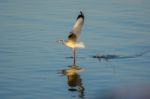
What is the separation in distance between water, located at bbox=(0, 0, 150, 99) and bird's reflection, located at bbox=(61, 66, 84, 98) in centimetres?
3

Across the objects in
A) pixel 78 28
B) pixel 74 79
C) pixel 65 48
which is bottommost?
pixel 74 79

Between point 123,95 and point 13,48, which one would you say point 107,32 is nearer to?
point 13,48

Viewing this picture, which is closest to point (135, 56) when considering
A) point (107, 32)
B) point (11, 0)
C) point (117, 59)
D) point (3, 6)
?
point (117, 59)

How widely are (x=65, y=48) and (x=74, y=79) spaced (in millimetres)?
2914

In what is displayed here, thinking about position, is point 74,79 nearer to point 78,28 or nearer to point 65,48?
point 78,28

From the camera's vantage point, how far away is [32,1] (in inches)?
793

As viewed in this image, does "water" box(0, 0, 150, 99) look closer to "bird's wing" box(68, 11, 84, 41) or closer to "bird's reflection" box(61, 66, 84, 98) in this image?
"bird's reflection" box(61, 66, 84, 98)

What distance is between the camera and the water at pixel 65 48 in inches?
375

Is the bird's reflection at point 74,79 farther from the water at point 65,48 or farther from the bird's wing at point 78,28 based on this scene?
the bird's wing at point 78,28

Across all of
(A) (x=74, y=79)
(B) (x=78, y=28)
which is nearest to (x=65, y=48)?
(B) (x=78, y=28)

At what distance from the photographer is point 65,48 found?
512 inches

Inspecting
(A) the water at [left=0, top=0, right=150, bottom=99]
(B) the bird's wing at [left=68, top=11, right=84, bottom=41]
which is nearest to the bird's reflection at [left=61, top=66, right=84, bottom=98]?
(A) the water at [left=0, top=0, right=150, bottom=99]

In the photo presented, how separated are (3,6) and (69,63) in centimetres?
762

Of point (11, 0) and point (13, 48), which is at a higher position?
point (11, 0)
